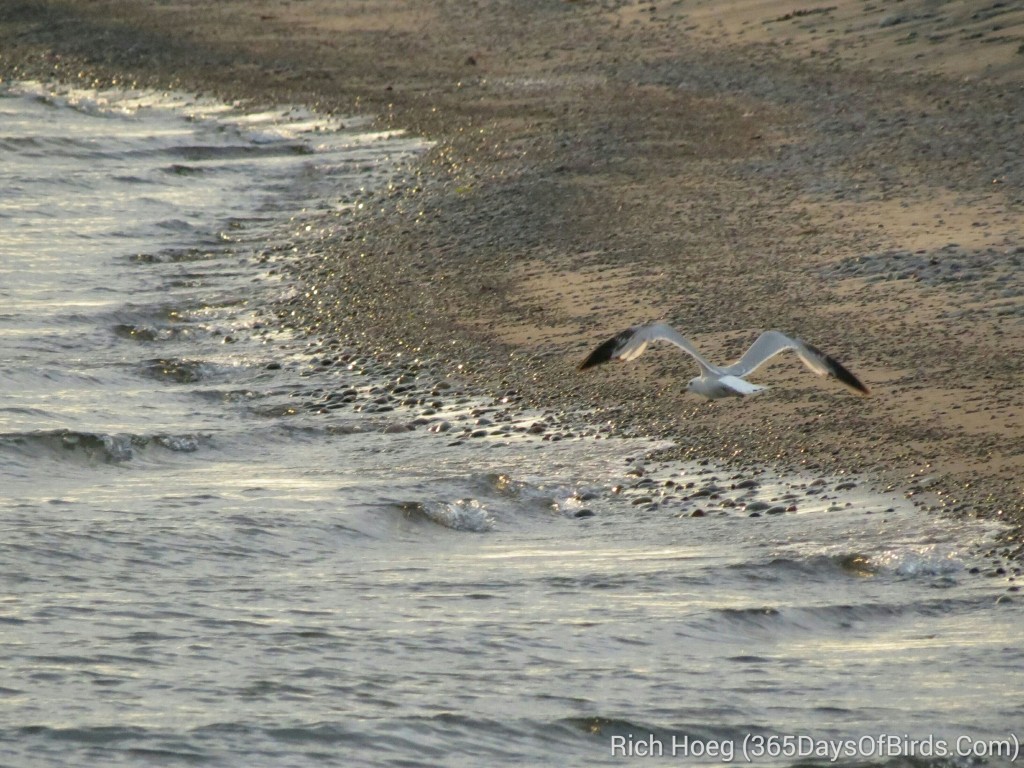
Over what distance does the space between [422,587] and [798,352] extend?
7.60ft

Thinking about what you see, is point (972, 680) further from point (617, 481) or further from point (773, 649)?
point (617, 481)

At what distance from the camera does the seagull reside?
8.00 metres

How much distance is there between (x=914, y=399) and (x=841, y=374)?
1.01 metres

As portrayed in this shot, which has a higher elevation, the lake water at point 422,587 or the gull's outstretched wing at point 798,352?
the gull's outstretched wing at point 798,352

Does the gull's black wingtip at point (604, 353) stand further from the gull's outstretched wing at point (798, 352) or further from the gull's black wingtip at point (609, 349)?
the gull's outstretched wing at point (798, 352)

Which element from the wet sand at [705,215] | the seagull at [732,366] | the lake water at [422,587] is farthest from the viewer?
the wet sand at [705,215]

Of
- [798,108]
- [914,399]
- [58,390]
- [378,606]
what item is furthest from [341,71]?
[378,606]

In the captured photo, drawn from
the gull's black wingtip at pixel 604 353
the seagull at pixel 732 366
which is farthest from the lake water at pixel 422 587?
the gull's black wingtip at pixel 604 353

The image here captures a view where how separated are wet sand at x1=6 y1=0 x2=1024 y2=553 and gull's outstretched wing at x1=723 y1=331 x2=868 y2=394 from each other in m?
0.50

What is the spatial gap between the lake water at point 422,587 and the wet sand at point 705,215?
51 centimetres

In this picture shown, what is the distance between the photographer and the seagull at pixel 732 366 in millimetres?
7996

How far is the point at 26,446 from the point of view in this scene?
28.7 ft

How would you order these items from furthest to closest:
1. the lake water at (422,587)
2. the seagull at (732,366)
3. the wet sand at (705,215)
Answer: the wet sand at (705,215) < the seagull at (732,366) < the lake water at (422,587)

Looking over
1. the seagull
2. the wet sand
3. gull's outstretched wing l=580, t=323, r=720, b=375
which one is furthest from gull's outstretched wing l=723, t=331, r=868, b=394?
the wet sand
